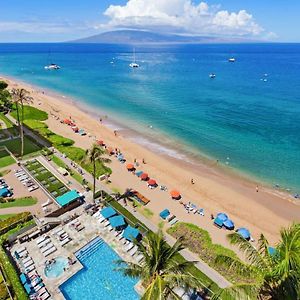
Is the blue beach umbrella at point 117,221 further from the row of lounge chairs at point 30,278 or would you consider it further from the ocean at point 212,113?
the ocean at point 212,113

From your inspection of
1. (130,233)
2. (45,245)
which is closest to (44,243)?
(45,245)

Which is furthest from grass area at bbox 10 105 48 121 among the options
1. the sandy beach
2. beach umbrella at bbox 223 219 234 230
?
beach umbrella at bbox 223 219 234 230

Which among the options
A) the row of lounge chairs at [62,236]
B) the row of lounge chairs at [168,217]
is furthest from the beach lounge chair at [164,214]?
the row of lounge chairs at [62,236]

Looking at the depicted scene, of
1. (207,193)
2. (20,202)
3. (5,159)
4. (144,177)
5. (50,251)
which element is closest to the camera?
(50,251)

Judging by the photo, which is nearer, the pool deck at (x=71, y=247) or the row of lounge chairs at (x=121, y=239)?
the pool deck at (x=71, y=247)

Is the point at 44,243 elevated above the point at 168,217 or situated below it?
above

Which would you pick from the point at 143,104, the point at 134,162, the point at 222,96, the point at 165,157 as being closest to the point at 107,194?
the point at 134,162

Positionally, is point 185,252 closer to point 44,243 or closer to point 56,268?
point 56,268

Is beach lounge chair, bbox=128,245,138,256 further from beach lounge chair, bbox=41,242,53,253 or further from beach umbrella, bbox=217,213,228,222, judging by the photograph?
beach umbrella, bbox=217,213,228,222
